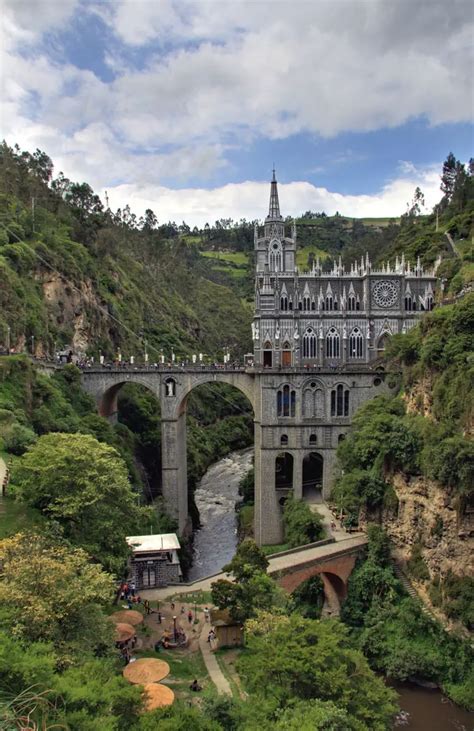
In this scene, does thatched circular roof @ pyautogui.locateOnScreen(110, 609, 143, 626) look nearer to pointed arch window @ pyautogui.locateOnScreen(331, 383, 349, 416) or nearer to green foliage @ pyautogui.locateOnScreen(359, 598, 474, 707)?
green foliage @ pyautogui.locateOnScreen(359, 598, 474, 707)

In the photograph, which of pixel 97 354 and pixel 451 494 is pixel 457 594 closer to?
pixel 451 494

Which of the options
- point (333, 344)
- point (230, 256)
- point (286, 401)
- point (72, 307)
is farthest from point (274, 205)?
point (230, 256)

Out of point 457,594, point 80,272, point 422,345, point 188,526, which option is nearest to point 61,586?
point 457,594

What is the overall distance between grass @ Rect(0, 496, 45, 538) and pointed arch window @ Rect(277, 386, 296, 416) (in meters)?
26.9

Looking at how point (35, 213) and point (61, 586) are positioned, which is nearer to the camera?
point (61, 586)

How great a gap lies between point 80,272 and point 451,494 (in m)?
49.4

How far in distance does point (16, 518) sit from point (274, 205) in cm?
5102

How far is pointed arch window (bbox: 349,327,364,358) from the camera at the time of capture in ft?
166

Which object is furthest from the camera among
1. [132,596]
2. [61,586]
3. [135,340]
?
[135,340]

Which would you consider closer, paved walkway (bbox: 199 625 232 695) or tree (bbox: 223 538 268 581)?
paved walkway (bbox: 199 625 232 695)

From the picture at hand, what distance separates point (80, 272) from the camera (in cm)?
6469

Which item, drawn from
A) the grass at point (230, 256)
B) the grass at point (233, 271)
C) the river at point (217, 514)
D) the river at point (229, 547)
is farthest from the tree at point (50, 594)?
the grass at point (230, 256)

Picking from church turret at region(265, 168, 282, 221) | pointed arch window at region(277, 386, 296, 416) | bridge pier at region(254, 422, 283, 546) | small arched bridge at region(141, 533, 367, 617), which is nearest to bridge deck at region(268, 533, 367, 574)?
small arched bridge at region(141, 533, 367, 617)

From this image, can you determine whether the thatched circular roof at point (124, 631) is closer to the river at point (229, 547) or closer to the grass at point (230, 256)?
the river at point (229, 547)
